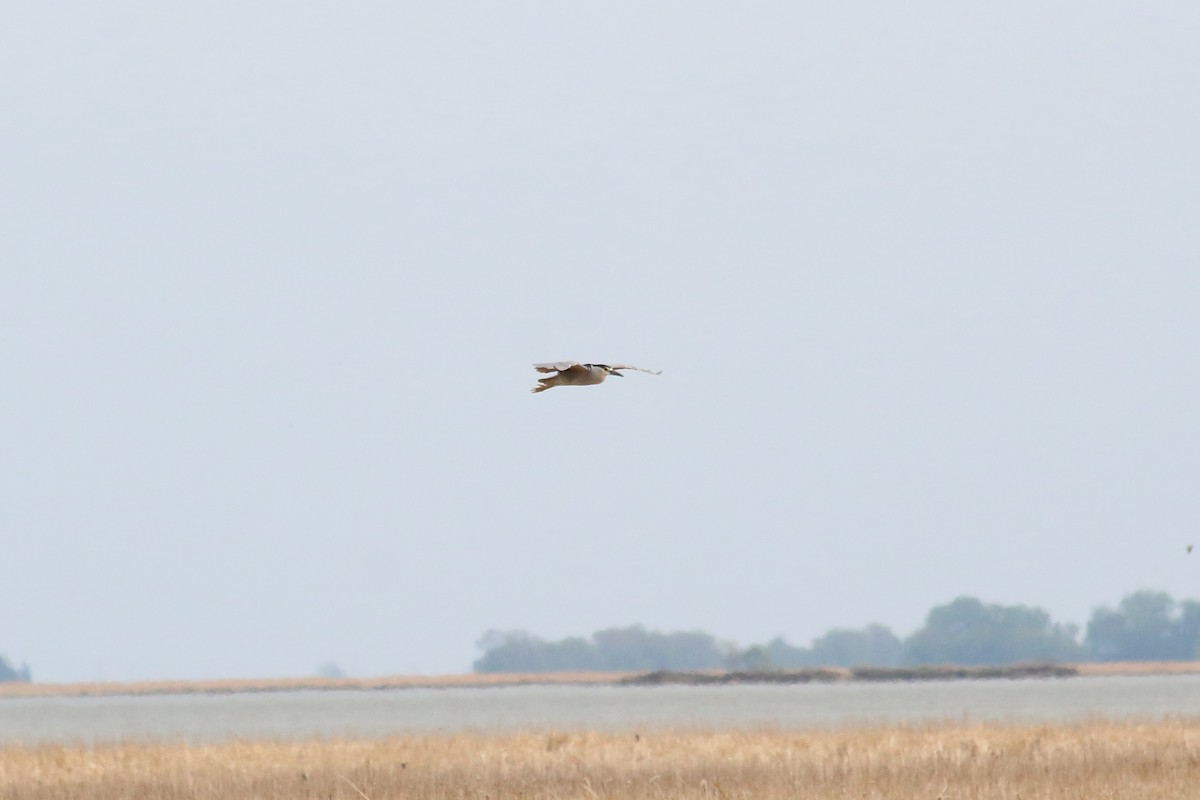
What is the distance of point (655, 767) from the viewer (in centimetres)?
2125

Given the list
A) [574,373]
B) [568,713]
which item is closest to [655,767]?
[574,373]

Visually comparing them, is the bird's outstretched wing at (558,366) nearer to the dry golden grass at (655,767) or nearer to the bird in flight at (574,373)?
the bird in flight at (574,373)

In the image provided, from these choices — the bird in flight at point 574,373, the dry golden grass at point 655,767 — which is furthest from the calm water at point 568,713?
the bird in flight at point 574,373

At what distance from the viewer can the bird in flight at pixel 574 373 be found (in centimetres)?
1148

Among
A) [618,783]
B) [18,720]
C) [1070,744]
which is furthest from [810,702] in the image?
[618,783]

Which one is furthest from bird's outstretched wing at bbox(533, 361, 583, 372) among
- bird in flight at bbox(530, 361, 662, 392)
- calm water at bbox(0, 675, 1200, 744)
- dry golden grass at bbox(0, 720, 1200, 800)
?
calm water at bbox(0, 675, 1200, 744)

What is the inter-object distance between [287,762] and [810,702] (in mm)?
38711

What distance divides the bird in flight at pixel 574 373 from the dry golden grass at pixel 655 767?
6.03 metres

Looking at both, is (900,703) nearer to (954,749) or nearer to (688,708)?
(688,708)

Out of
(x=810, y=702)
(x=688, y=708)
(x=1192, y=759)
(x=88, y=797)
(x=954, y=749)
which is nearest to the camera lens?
(x=88, y=797)

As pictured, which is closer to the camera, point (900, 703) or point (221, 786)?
point (221, 786)

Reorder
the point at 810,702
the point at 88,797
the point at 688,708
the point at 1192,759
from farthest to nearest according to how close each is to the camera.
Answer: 1. the point at 810,702
2. the point at 688,708
3. the point at 1192,759
4. the point at 88,797

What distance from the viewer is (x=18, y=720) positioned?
207 ft

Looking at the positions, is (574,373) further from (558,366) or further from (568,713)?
(568,713)
